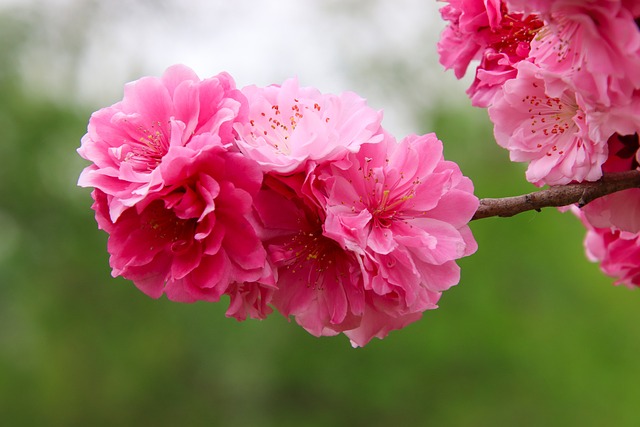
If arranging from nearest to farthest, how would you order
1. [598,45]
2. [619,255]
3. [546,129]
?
[598,45], [546,129], [619,255]

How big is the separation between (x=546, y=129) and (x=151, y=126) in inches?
21.4

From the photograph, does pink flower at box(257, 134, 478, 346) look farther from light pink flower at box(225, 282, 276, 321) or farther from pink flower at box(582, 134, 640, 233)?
pink flower at box(582, 134, 640, 233)

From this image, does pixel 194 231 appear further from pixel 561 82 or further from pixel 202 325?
pixel 202 325

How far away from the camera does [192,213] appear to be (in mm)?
936

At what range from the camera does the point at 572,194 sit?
102cm

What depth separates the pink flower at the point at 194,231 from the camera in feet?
3.08

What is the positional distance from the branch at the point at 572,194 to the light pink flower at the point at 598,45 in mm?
133

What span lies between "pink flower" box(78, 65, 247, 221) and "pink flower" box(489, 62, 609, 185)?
38 centimetres

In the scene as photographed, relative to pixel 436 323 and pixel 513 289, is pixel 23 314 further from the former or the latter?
pixel 513 289

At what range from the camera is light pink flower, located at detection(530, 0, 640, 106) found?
0.86 m

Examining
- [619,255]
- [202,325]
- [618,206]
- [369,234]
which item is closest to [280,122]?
[369,234]

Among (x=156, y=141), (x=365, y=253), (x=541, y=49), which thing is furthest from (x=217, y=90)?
(x=541, y=49)

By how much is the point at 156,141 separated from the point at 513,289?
6.87 meters

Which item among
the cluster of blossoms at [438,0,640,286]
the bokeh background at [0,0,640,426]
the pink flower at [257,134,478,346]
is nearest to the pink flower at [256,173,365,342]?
the pink flower at [257,134,478,346]
